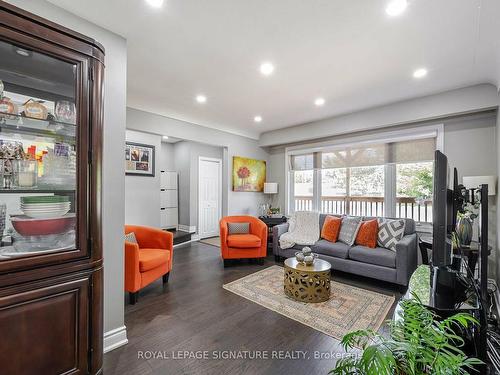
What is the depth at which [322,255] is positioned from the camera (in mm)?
3760

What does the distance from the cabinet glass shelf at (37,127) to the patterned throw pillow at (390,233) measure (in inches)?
152

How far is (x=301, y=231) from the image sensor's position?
14.3 feet

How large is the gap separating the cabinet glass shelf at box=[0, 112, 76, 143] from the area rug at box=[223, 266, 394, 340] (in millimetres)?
2426

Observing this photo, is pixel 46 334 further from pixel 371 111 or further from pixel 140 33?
pixel 371 111

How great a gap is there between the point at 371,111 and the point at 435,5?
7.78 feet

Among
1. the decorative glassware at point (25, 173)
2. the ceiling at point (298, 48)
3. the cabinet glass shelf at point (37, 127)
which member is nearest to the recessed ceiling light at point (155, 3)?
the ceiling at point (298, 48)

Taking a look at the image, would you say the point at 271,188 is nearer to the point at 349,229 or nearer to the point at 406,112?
the point at 349,229

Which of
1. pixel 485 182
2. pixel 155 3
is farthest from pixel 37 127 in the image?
pixel 485 182

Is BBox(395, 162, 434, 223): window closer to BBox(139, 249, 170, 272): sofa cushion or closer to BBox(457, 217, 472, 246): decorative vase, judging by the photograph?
BBox(457, 217, 472, 246): decorative vase

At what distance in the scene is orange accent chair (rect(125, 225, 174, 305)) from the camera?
2.61m

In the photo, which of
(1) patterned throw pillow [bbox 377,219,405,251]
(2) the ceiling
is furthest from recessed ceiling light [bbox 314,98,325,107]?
(1) patterned throw pillow [bbox 377,219,405,251]

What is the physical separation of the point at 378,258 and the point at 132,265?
10.2 ft

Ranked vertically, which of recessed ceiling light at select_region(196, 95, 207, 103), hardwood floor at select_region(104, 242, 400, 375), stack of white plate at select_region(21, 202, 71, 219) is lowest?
hardwood floor at select_region(104, 242, 400, 375)

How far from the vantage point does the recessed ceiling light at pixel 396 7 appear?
1.70 m
